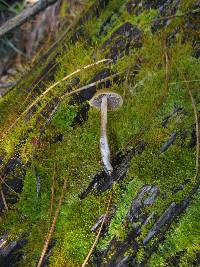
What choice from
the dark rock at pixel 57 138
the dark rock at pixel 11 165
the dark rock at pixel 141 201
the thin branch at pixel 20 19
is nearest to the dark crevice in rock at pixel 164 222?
the dark rock at pixel 141 201

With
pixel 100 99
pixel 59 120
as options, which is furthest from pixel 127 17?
pixel 59 120

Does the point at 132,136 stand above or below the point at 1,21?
below

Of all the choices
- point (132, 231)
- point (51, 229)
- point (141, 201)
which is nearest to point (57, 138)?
point (51, 229)

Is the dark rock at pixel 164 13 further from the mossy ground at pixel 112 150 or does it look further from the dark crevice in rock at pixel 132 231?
the dark crevice in rock at pixel 132 231

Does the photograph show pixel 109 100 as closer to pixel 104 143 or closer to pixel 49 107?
pixel 104 143

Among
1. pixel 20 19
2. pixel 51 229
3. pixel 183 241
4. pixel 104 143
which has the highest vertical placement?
pixel 20 19

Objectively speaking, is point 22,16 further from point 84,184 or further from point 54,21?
point 84,184
